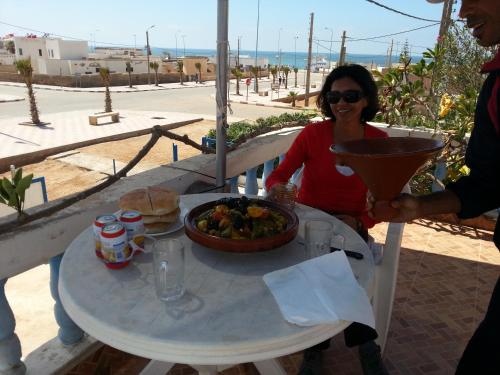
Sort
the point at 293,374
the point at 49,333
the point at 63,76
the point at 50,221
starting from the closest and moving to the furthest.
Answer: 1. the point at 50,221
2. the point at 293,374
3. the point at 49,333
4. the point at 63,76

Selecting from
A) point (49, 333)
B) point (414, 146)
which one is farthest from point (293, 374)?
point (49, 333)

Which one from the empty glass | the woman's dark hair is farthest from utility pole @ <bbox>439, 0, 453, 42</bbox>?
the empty glass

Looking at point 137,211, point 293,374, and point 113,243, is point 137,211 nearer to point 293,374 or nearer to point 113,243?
point 113,243

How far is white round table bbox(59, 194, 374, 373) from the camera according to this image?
3.21 feet

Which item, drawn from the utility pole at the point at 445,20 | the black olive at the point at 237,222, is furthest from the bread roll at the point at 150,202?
the utility pole at the point at 445,20

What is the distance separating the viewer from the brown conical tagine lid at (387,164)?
3.48 ft

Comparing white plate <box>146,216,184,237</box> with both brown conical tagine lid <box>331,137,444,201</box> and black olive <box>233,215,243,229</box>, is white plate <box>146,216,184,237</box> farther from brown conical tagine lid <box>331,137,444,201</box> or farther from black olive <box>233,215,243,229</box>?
brown conical tagine lid <box>331,137,444,201</box>

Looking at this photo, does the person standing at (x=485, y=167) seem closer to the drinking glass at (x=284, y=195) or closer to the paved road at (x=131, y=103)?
the drinking glass at (x=284, y=195)

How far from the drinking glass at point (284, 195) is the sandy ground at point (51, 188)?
5.74 ft

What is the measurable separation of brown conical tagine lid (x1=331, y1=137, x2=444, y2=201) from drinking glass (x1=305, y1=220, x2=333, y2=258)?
0.28 m

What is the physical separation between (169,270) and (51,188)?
11.7m

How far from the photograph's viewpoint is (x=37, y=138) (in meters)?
16.0

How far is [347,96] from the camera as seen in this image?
86.1 inches

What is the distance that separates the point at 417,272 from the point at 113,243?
2.40 meters
